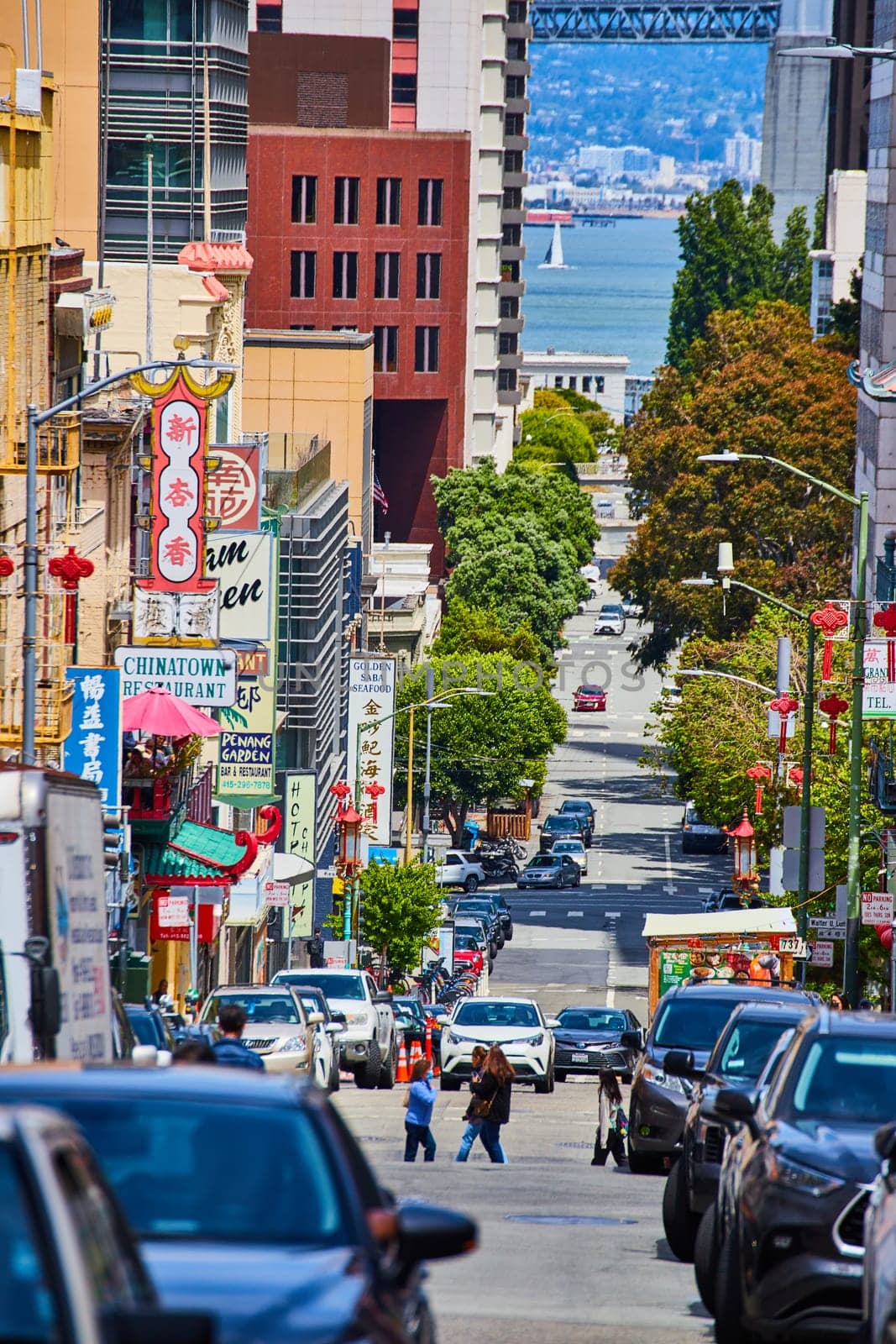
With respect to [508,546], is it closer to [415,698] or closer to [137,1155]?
[415,698]

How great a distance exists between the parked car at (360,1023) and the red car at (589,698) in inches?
3538

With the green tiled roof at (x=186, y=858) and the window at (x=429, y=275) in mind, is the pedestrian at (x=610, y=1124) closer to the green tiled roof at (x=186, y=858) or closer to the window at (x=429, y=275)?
the green tiled roof at (x=186, y=858)

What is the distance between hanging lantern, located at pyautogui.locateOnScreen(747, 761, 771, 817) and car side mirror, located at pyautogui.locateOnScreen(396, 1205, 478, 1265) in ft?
168

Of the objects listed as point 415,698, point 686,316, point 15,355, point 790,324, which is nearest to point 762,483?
point 790,324

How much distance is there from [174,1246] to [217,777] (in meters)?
42.6

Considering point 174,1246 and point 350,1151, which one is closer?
point 174,1246

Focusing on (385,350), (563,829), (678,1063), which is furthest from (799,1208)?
(385,350)

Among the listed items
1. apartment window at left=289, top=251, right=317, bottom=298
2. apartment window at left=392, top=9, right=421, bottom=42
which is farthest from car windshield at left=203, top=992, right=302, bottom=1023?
apartment window at left=392, top=9, right=421, bottom=42

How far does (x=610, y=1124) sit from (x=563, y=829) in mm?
70878

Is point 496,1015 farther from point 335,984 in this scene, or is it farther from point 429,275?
point 429,275

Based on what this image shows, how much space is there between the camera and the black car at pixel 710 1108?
641 inches

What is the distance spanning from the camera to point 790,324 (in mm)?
89750

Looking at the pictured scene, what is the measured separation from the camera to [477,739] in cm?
9356

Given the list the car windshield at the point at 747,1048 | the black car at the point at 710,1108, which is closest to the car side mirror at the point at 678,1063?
the black car at the point at 710,1108
